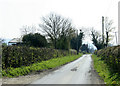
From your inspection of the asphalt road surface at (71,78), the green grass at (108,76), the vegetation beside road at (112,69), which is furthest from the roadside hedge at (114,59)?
the asphalt road surface at (71,78)

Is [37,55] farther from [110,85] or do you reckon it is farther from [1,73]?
[110,85]

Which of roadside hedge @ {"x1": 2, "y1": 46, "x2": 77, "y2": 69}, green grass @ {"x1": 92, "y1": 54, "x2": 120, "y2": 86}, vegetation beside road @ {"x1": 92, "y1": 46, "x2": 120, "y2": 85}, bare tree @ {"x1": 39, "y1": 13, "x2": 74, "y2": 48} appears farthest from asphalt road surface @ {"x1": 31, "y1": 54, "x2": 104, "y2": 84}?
bare tree @ {"x1": 39, "y1": 13, "x2": 74, "y2": 48}

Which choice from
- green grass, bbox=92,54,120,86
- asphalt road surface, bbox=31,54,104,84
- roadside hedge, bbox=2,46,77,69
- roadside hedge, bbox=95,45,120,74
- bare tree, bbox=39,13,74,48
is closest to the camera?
green grass, bbox=92,54,120,86

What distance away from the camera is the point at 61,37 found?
4638 centimetres

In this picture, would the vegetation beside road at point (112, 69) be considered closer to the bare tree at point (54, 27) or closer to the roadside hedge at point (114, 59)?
the roadside hedge at point (114, 59)

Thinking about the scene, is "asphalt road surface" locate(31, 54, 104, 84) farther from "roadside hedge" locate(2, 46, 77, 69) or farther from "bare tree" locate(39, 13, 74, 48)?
"bare tree" locate(39, 13, 74, 48)

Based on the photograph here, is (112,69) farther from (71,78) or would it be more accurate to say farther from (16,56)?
(16,56)

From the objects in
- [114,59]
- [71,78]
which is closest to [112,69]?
[114,59]

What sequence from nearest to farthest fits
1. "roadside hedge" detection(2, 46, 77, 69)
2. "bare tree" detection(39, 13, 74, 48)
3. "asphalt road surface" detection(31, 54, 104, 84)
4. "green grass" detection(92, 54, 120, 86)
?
1. "green grass" detection(92, 54, 120, 86)
2. "asphalt road surface" detection(31, 54, 104, 84)
3. "roadside hedge" detection(2, 46, 77, 69)
4. "bare tree" detection(39, 13, 74, 48)

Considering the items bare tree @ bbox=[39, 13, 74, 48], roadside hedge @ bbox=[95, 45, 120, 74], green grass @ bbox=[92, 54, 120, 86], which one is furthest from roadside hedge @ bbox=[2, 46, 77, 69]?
bare tree @ bbox=[39, 13, 74, 48]

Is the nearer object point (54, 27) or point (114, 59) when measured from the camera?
point (114, 59)

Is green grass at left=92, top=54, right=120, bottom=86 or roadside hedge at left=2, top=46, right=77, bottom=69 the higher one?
roadside hedge at left=2, top=46, right=77, bottom=69

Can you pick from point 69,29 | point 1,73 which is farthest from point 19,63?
point 69,29

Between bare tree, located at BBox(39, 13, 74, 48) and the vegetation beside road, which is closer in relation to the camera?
the vegetation beside road
